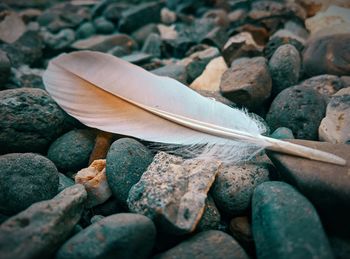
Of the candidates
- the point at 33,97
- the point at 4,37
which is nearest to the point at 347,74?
the point at 33,97

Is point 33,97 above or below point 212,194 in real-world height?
above

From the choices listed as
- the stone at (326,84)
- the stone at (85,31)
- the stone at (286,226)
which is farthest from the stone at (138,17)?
the stone at (286,226)

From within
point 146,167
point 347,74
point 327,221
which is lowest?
point 327,221

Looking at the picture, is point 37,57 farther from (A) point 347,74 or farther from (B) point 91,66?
(A) point 347,74

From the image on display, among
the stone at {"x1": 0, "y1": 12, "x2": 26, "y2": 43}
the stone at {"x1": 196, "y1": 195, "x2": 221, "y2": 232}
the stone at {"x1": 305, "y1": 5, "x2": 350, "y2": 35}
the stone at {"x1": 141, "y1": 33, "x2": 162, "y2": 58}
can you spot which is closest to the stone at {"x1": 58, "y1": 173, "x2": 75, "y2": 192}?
the stone at {"x1": 196, "y1": 195, "x2": 221, "y2": 232}

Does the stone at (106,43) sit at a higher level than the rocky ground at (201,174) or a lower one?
higher

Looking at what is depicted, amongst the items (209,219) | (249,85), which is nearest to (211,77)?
(249,85)

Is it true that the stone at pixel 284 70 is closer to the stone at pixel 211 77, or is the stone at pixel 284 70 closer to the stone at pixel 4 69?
the stone at pixel 211 77
